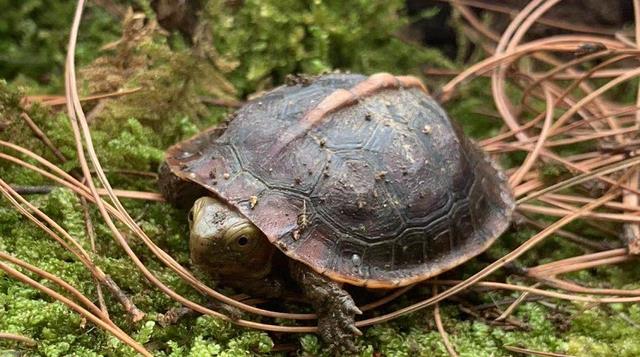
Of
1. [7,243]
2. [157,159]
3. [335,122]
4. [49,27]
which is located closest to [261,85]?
[157,159]

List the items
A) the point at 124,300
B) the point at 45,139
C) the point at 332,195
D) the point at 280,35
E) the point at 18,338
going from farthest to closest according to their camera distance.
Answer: the point at 280,35 → the point at 45,139 → the point at 332,195 → the point at 124,300 → the point at 18,338

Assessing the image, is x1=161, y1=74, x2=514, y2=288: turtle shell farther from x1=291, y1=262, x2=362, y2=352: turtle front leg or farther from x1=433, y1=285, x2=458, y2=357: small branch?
x1=433, y1=285, x2=458, y2=357: small branch

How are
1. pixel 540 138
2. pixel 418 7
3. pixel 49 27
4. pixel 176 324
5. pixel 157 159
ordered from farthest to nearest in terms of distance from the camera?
pixel 418 7 → pixel 49 27 → pixel 540 138 → pixel 157 159 → pixel 176 324

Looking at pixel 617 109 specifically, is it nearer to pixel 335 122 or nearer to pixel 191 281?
pixel 335 122

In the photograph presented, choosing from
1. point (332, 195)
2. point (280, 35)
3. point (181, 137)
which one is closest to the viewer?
point (332, 195)

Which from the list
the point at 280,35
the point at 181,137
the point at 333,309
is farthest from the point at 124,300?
the point at 280,35

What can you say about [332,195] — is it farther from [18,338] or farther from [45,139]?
[45,139]
